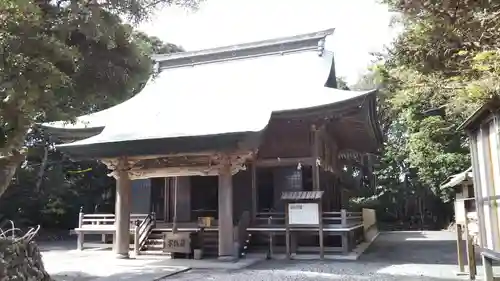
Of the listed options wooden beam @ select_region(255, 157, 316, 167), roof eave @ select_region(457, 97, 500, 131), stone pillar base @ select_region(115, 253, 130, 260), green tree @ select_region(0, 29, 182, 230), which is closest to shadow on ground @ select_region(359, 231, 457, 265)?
wooden beam @ select_region(255, 157, 316, 167)

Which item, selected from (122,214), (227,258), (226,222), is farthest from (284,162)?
(122,214)

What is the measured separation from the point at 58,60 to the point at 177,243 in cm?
564

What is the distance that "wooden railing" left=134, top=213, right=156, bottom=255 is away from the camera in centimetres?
1144

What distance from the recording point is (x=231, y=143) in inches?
373

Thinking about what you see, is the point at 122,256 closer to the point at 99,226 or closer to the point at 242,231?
the point at 99,226

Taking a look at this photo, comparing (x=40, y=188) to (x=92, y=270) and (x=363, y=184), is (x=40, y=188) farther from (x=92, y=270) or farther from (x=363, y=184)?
(x=363, y=184)

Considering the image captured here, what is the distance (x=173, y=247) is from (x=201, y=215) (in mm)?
2444

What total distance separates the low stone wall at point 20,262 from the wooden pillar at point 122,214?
13.5 ft

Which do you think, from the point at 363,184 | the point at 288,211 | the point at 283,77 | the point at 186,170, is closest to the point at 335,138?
the point at 283,77

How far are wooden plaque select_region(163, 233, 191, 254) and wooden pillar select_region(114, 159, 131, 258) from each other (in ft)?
3.22

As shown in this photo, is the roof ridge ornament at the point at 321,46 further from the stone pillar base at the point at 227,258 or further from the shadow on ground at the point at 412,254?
the stone pillar base at the point at 227,258

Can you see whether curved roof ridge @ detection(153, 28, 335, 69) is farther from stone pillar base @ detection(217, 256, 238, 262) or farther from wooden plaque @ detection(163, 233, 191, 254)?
stone pillar base @ detection(217, 256, 238, 262)

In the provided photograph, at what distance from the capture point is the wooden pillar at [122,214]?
10.6m

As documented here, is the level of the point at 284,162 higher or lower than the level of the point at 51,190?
higher
